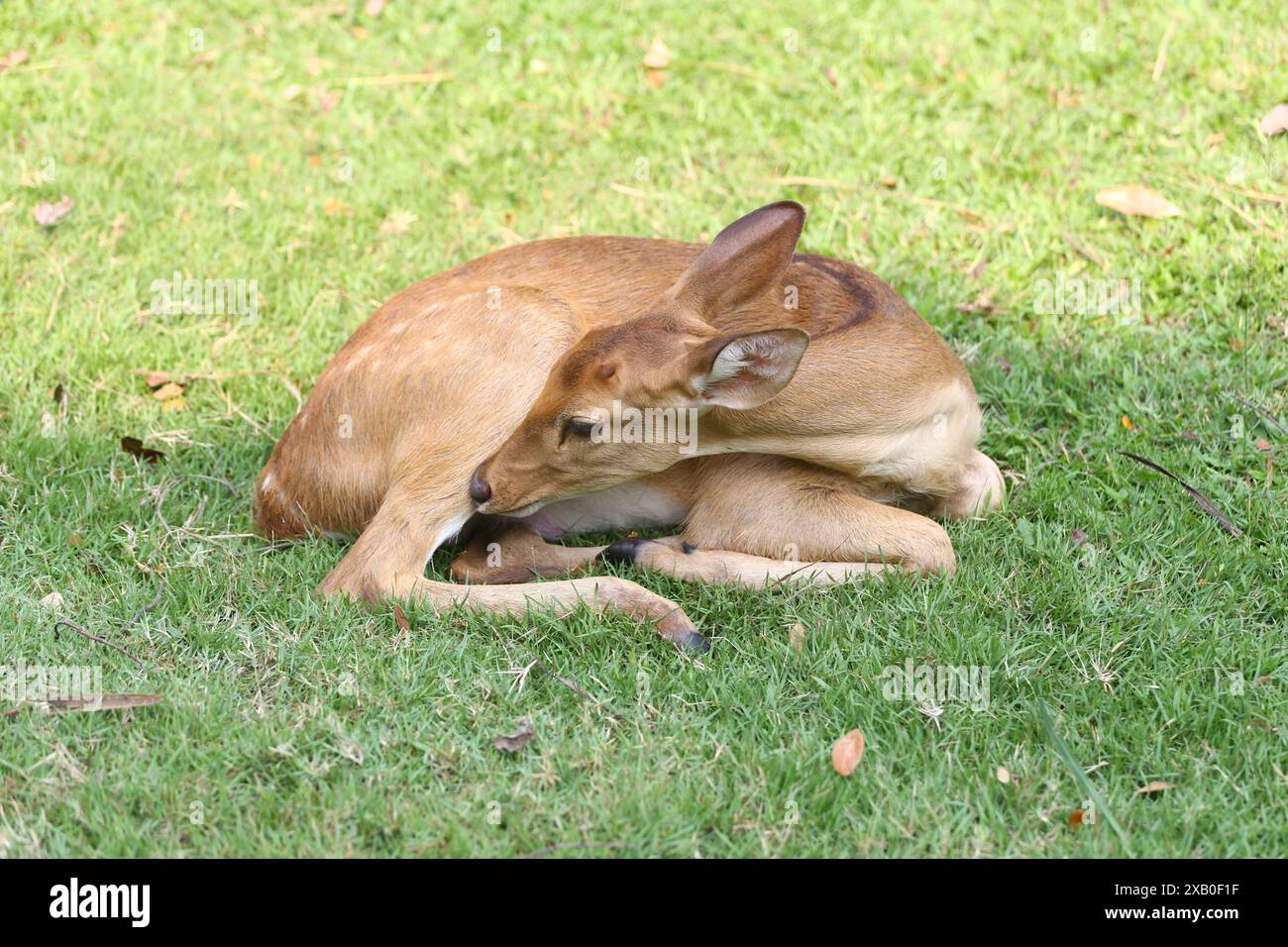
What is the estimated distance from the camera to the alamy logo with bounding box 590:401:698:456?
4.43m

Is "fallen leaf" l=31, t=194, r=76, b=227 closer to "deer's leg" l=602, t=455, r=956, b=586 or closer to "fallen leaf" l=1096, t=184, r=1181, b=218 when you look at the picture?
"deer's leg" l=602, t=455, r=956, b=586

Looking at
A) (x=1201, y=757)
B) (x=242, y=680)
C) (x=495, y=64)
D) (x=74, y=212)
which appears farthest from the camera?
(x=495, y=64)

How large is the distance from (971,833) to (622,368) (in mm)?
1770

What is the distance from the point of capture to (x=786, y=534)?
476 cm

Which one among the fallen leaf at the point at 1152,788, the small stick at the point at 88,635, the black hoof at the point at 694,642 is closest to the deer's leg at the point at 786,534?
the black hoof at the point at 694,642

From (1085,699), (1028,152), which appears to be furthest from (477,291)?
(1028,152)

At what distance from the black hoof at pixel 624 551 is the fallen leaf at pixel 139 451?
192 cm

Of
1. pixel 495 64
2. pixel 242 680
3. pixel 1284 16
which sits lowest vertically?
pixel 242 680

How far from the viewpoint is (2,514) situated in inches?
198

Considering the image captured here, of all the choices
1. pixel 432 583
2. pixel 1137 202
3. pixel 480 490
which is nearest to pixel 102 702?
pixel 432 583

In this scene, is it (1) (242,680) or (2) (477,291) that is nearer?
(1) (242,680)

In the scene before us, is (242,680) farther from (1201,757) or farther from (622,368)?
(1201,757)

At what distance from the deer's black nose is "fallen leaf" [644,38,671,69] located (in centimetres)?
390

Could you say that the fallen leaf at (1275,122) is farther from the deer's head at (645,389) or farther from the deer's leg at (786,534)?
the deer's head at (645,389)
